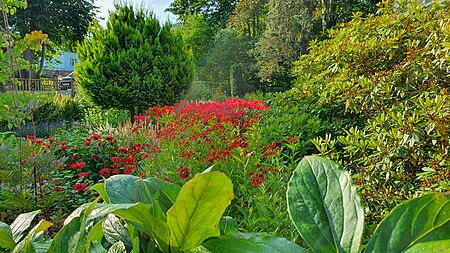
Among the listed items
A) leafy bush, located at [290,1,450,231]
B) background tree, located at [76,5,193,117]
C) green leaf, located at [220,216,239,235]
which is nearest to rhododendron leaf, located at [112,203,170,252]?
green leaf, located at [220,216,239,235]

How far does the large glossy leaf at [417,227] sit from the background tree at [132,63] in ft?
24.7

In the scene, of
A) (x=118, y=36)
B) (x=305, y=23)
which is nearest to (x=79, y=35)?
(x=305, y=23)

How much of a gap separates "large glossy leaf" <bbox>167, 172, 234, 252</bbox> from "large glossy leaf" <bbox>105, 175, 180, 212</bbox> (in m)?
0.11

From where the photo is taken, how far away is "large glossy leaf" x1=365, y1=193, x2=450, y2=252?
12.8 inches

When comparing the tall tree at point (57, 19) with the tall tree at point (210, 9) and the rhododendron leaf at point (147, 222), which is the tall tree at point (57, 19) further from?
the rhododendron leaf at point (147, 222)

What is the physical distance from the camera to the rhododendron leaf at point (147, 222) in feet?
1.32

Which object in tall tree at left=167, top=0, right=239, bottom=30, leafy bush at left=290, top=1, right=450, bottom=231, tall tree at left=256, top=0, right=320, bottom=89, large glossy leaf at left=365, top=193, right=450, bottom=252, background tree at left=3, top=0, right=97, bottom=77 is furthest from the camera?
tall tree at left=167, top=0, right=239, bottom=30

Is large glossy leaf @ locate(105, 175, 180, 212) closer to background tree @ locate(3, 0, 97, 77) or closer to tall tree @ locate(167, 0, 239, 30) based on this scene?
background tree @ locate(3, 0, 97, 77)

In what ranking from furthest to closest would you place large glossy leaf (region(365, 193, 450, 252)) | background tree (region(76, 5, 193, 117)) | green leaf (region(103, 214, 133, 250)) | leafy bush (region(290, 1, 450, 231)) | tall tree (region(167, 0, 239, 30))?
tall tree (region(167, 0, 239, 30)), background tree (region(76, 5, 193, 117)), leafy bush (region(290, 1, 450, 231)), green leaf (region(103, 214, 133, 250)), large glossy leaf (region(365, 193, 450, 252))

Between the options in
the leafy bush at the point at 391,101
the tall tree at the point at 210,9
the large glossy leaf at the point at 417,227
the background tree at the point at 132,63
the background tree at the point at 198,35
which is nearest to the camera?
the large glossy leaf at the point at 417,227

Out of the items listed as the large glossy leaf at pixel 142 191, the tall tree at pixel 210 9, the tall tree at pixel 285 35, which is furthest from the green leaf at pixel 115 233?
the tall tree at pixel 210 9

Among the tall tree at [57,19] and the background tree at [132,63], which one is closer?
the background tree at [132,63]

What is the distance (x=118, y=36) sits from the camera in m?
8.00

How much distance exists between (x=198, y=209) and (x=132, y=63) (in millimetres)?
7626
